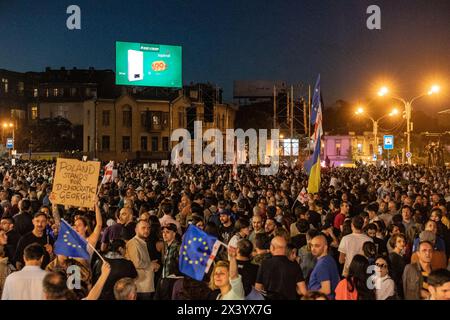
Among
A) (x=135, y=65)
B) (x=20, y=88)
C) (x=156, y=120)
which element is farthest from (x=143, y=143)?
(x=20, y=88)

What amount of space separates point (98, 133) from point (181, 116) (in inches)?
387

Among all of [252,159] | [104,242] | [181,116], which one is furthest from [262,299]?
[181,116]

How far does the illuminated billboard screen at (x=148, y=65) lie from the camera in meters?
54.8

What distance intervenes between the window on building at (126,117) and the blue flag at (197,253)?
57.9 meters

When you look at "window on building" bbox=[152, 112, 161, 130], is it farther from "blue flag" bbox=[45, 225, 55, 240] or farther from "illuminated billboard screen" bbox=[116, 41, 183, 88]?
"blue flag" bbox=[45, 225, 55, 240]

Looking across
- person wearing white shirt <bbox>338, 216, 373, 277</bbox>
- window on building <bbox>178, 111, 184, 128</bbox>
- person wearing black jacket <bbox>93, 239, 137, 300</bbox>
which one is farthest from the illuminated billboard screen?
person wearing black jacket <bbox>93, 239, 137, 300</bbox>

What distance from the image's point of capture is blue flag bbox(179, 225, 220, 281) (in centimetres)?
556

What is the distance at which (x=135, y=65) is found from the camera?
5550 cm

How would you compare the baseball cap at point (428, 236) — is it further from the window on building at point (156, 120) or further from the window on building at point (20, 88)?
the window on building at point (20, 88)

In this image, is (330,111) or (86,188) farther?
(330,111)

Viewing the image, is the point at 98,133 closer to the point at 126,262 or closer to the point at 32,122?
the point at 32,122

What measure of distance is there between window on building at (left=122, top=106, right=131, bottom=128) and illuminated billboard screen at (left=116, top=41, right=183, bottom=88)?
25.4ft

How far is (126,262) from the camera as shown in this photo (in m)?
6.48
